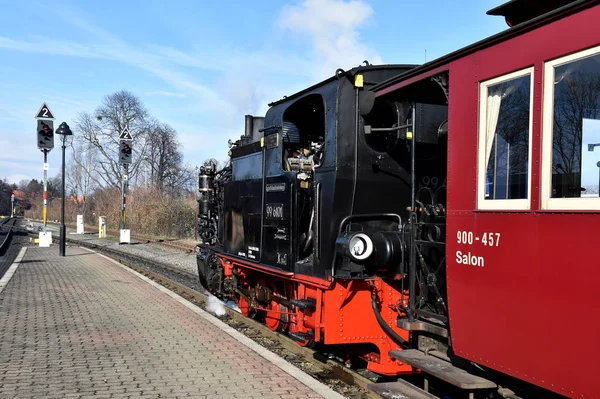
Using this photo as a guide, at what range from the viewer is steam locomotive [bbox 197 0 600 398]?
2.97 meters

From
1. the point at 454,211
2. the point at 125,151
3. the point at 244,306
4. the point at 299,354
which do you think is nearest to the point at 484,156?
the point at 454,211

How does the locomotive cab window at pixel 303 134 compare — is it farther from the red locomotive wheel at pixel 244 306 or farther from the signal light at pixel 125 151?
the signal light at pixel 125 151

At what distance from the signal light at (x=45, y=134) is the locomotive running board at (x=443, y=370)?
1551cm

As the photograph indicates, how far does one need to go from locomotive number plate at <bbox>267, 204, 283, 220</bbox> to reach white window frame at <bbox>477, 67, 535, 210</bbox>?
3095mm

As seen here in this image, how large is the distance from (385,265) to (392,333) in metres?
0.70

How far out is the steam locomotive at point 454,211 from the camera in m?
2.97

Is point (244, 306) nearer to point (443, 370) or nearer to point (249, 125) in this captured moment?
point (249, 125)

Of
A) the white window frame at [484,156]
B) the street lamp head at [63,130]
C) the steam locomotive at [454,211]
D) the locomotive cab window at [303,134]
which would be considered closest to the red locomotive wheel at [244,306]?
the steam locomotive at [454,211]

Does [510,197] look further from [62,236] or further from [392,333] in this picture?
[62,236]

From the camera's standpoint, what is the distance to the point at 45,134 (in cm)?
1683

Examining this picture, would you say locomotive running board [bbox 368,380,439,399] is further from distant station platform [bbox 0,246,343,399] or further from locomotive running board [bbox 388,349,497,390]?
distant station platform [bbox 0,246,343,399]

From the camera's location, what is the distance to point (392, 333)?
5074 millimetres

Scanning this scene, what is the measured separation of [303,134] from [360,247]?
254cm

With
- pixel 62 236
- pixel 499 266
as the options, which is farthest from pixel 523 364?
pixel 62 236
